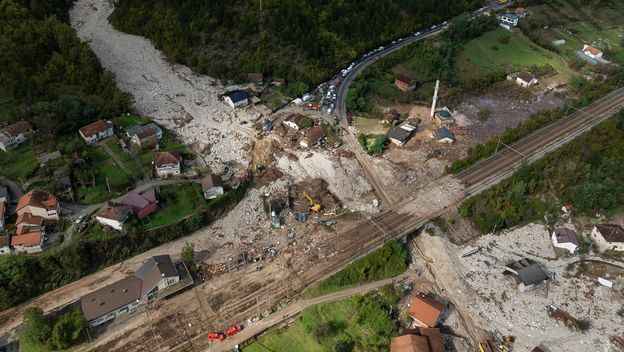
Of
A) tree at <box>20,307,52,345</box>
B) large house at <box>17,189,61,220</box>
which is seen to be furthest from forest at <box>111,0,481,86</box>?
tree at <box>20,307,52,345</box>

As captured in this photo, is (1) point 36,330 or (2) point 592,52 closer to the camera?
(1) point 36,330

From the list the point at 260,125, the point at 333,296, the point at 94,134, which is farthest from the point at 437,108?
the point at 94,134

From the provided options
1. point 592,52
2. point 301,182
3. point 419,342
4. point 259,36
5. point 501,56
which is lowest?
point 501,56

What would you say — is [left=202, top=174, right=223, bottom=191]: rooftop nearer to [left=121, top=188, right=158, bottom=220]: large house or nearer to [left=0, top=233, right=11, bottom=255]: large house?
[left=121, top=188, right=158, bottom=220]: large house

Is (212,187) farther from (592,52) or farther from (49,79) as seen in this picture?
(592,52)

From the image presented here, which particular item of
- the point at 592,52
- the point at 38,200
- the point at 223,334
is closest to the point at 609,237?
the point at 223,334

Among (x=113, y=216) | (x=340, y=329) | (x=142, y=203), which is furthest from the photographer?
(x=142, y=203)

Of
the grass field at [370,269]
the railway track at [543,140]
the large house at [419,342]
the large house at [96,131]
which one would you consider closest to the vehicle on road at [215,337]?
the grass field at [370,269]
